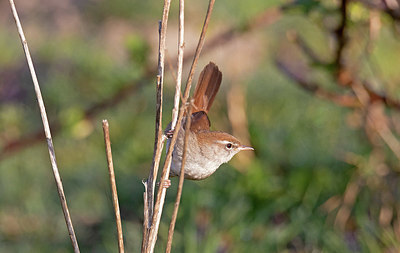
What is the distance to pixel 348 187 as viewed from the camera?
215 centimetres

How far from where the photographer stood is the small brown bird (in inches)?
43.0

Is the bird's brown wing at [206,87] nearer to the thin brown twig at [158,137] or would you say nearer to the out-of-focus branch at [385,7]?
the thin brown twig at [158,137]

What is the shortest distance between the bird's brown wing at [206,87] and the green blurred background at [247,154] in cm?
42

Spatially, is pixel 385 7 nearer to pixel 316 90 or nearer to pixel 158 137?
pixel 316 90

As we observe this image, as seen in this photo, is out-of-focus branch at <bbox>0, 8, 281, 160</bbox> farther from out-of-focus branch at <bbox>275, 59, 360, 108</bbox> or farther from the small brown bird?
the small brown bird

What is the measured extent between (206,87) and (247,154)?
1116 millimetres

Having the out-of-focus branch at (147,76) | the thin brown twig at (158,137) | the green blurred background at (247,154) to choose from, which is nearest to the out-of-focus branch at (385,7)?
the green blurred background at (247,154)

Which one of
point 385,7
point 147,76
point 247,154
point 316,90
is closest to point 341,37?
point 385,7

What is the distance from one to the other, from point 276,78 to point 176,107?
214 centimetres

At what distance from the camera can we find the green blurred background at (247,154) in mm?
1858

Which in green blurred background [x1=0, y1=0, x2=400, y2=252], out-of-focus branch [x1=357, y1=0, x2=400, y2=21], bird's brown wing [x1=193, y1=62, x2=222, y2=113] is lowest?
green blurred background [x1=0, y1=0, x2=400, y2=252]

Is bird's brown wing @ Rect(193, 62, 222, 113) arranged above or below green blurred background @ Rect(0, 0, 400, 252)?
above

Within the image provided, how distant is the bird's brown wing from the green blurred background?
42cm

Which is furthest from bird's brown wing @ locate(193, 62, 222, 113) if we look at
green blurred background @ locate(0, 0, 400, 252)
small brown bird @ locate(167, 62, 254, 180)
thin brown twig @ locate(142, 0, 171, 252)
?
green blurred background @ locate(0, 0, 400, 252)
